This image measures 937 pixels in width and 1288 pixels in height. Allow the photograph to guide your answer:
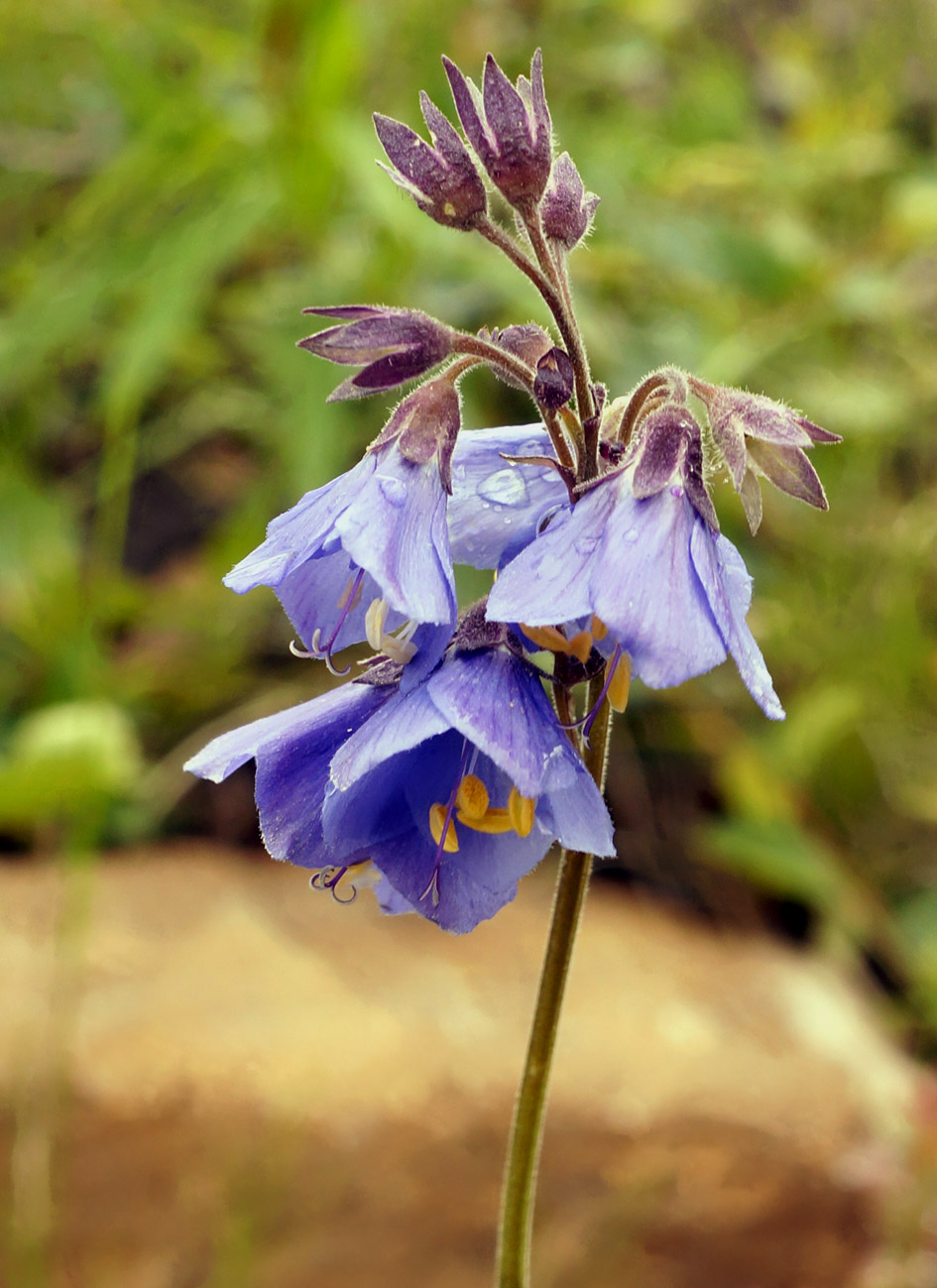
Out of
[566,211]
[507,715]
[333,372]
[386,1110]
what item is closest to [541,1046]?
[507,715]

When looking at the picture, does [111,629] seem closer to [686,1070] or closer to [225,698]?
[225,698]

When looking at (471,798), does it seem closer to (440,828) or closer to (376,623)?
(440,828)

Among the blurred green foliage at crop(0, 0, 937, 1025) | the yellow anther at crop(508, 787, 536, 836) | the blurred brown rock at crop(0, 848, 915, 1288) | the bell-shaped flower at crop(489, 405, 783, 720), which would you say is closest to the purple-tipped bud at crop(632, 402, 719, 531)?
the bell-shaped flower at crop(489, 405, 783, 720)

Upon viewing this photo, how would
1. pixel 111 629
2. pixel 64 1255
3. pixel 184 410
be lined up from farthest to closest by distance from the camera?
1. pixel 184 410
2. pixel 111 629
3. pixel 64 1255

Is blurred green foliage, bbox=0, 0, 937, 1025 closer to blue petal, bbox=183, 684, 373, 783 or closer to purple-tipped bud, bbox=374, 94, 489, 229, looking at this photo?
blue petal, bbox=183, 684, 373, 783

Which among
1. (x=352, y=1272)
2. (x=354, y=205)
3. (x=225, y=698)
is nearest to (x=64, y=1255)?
(x=352, y=1272)
